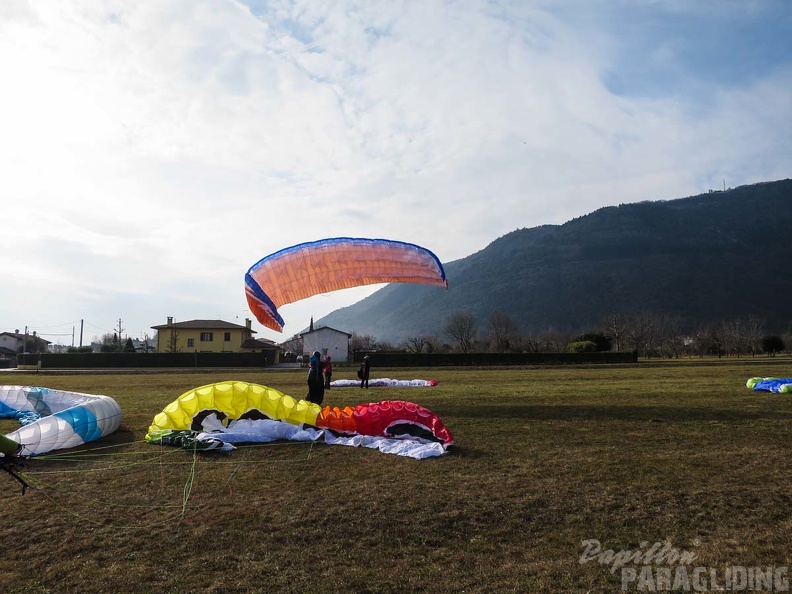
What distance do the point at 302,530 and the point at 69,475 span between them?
528 cm

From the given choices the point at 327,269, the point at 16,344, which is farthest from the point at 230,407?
the point at 16,344

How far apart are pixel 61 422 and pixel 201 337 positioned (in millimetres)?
70181

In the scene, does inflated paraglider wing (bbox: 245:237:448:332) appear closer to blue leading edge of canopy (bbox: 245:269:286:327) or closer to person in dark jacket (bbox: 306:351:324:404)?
blue leading edge of canopy (bbox: 245:269:286:327)

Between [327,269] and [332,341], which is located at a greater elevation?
[327,269]

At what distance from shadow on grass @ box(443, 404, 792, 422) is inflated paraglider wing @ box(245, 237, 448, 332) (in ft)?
15.5

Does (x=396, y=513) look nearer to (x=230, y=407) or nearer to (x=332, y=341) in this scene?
(x=230, y=407)

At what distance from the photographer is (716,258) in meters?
185

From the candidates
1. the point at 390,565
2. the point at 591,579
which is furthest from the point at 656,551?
the point at 390,565

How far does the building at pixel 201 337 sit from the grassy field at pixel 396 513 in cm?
6905

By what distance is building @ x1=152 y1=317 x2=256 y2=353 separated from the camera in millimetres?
77375

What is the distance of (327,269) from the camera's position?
17781 millimetres

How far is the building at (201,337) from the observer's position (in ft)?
254

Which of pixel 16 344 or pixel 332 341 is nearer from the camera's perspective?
pixel 332 341

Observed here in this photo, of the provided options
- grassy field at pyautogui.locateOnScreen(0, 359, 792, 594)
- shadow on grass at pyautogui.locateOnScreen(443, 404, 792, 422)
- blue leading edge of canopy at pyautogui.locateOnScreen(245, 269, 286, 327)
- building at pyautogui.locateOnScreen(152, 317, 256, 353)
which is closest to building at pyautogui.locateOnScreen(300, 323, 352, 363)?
building at pyautogui.locateOnScreen(152, 317, 256, 353)
